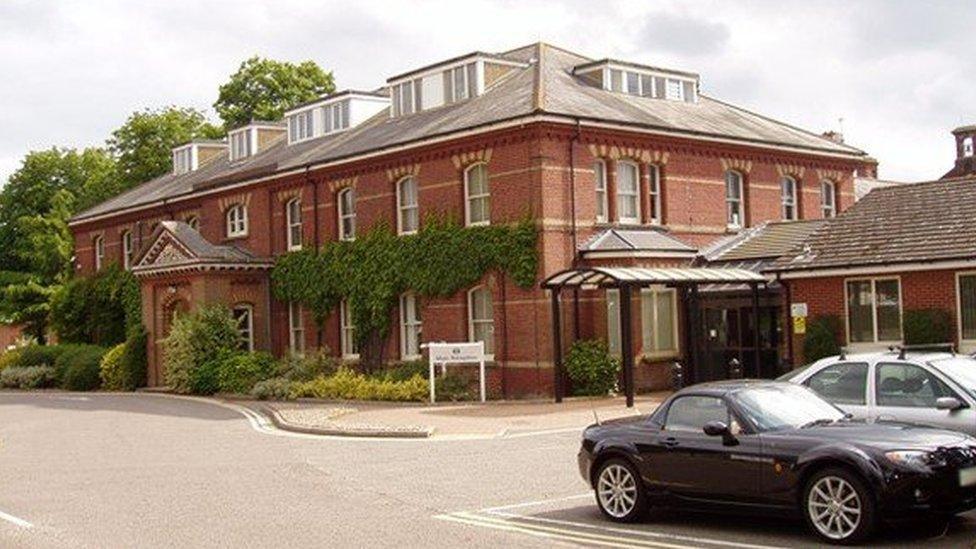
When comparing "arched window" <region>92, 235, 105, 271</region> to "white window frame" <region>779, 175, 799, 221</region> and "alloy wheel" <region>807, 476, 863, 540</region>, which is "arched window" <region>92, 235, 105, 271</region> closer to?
"white window frame" <region>779, 175, 799, 221</region>

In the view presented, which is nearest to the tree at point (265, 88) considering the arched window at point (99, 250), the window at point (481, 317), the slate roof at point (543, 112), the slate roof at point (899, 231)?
the arched window at point (99, 250)

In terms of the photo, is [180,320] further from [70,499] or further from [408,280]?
[70,499]

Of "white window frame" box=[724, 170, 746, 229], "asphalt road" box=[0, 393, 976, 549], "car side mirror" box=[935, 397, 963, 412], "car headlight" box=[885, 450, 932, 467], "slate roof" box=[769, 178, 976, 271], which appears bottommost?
"asphalt road" box=[0, 393, 976, 549]

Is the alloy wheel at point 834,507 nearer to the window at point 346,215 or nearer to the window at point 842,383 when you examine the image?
the window at point 842,383

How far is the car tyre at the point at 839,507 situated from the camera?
10.7 metres

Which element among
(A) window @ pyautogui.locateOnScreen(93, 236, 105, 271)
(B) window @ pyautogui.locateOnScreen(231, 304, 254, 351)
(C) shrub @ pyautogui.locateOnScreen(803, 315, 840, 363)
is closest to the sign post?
(C) shrub @ pyautogui.locateOnScreen(803, 315, 840, 363)

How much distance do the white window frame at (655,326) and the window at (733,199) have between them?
4.39 m

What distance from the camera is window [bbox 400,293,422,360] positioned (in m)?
34.8

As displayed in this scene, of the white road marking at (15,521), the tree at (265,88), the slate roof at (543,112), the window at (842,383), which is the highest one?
the tree at (265,88)

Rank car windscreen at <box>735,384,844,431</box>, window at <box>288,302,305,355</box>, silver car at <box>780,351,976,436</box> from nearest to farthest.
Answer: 1. car windscreen at <box>735,384,844,431</box>
2. silver car at <box>780,351,976,436</box>
3. window at <box>288,302,305,355</box>

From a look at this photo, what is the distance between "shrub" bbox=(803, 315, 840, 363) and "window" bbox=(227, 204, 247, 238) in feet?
72.1

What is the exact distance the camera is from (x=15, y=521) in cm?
1422

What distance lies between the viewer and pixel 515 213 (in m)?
31.1

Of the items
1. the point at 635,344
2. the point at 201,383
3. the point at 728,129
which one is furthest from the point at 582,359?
the point at 201,383
